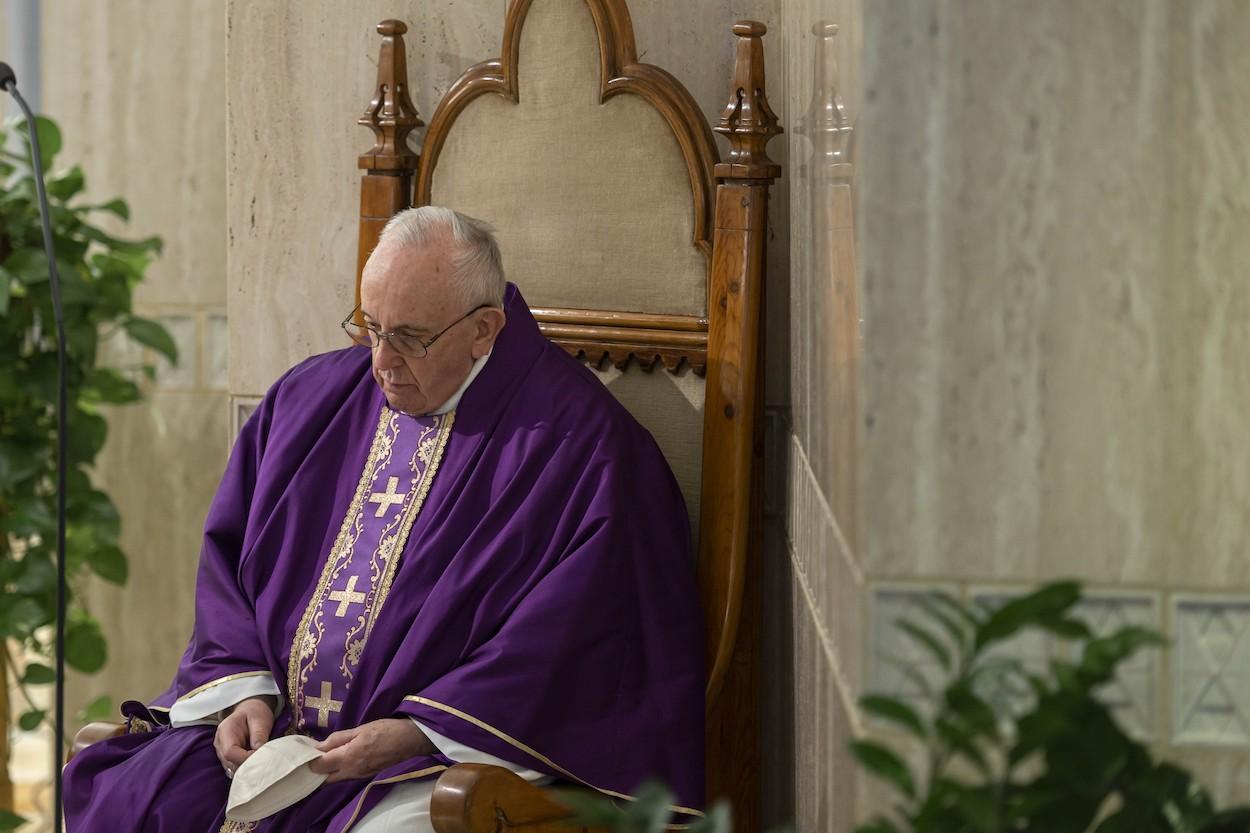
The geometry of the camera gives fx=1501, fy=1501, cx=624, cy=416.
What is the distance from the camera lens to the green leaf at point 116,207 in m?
4.29

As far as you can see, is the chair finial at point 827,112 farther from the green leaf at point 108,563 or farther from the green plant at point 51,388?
the green leaf at point 108,563

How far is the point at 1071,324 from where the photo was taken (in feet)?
5.64

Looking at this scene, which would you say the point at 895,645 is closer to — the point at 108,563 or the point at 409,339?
the point at 409,339

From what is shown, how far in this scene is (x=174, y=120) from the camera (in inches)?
183

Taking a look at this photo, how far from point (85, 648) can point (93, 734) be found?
1567 millimetres

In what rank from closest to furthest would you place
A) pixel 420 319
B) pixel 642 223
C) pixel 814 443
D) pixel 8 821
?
pixel 814 443
pixel 420 319
pixel 642 223
pixel 8 821

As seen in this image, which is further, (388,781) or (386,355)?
(386,355)

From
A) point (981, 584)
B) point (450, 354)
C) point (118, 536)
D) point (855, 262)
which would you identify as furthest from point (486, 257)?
point (118, 536)

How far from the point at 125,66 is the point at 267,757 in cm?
276

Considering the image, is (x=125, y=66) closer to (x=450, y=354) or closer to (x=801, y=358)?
(x=450, y=354)

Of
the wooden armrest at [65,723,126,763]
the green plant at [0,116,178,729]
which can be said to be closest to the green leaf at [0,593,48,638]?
the green plant at [0,116,178,729]

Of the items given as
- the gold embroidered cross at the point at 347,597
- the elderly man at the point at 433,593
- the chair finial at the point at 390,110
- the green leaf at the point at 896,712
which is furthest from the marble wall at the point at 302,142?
the green leaf at the point at 896,712

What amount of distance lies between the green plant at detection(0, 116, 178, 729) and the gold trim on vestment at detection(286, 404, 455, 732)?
1.37 metres

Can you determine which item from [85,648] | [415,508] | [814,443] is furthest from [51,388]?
[814,443]
